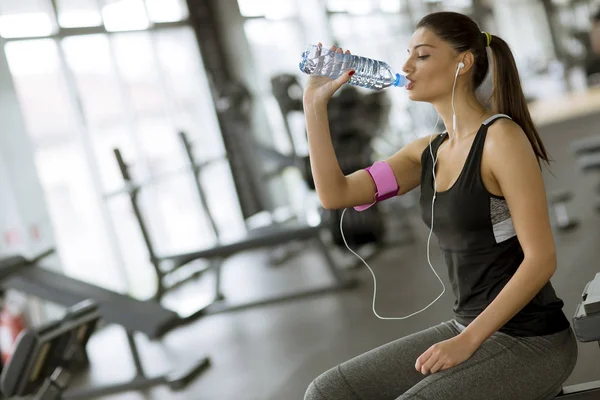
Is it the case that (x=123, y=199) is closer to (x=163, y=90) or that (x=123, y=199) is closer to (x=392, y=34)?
(x=163, y=90)

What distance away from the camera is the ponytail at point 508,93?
170cm

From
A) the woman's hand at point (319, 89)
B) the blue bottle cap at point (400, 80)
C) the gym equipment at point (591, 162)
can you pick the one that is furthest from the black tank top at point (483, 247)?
the gym equipment at point (591, 162)

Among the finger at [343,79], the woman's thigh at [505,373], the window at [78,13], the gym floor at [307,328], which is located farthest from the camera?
the window at [78,13]

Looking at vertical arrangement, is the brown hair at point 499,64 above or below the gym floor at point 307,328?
above

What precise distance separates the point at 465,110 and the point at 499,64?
119mm

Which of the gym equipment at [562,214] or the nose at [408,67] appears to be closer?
the nose at [408,67]

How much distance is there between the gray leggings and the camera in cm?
154

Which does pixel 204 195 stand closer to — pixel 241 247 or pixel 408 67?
pixel 241 247

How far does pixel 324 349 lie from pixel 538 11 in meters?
20.0

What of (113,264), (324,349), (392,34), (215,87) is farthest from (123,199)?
(392,34)

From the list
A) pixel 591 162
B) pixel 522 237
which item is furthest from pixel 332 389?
pixel 591 162

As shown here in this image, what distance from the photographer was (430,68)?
171cm

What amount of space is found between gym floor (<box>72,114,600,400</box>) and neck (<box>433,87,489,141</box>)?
4.43 ft

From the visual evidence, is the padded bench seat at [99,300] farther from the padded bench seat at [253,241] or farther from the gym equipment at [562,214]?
the gym equipment at [562,214]
